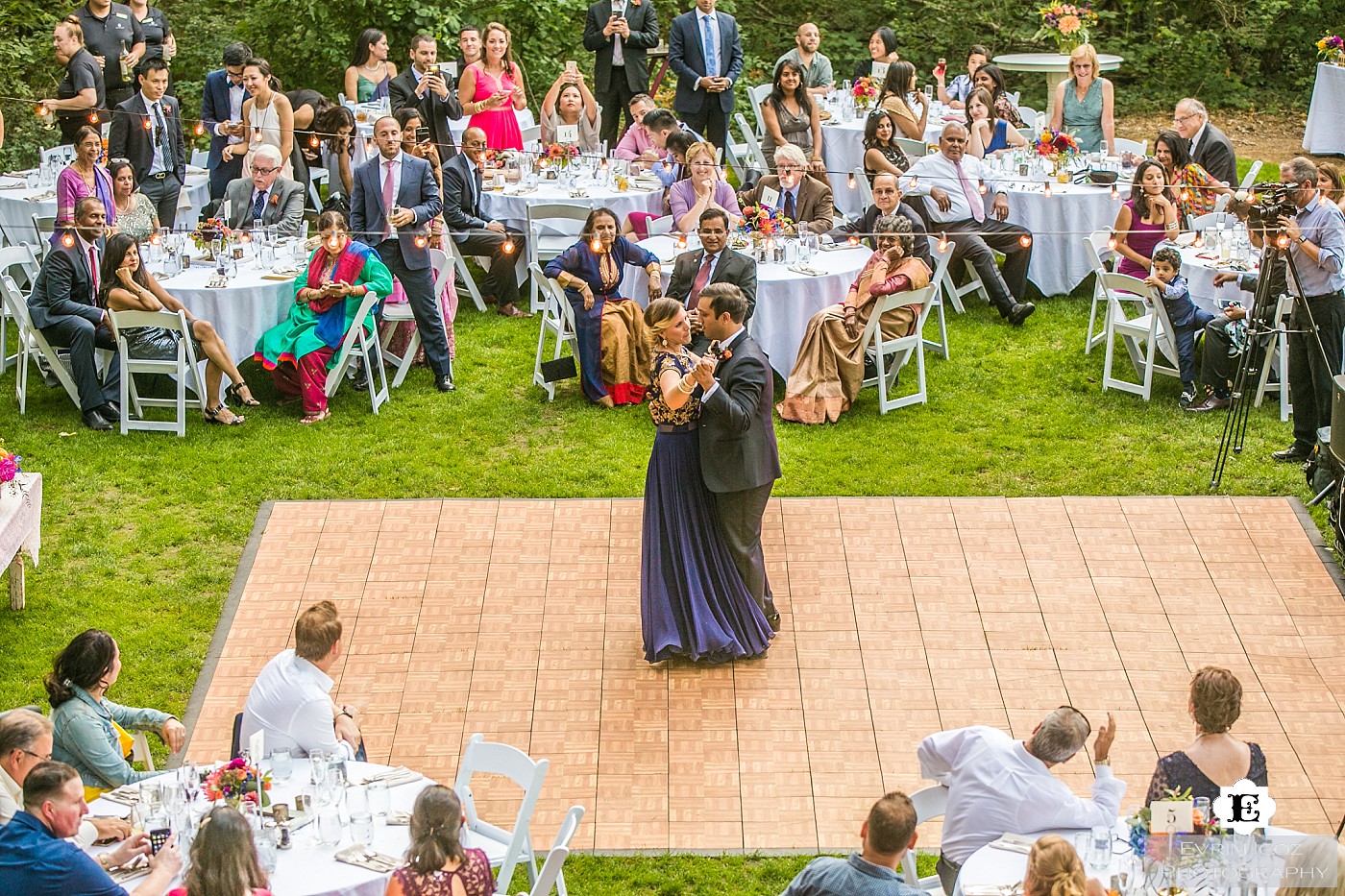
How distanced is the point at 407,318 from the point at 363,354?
440mm

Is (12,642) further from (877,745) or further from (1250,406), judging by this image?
(1250,406)

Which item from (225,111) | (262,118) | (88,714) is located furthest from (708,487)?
(225,111)

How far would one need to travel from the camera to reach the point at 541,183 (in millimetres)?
11422

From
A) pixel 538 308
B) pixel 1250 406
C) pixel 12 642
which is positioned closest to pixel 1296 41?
pixel 1250 406

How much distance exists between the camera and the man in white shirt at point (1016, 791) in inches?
191

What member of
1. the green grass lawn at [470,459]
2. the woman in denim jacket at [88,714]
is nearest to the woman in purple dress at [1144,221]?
the green grass lawn at [470,459]

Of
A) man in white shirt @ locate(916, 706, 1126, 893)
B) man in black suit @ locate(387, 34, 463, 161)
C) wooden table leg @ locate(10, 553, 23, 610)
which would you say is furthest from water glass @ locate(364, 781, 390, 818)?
man in black suit @ locate(387, 34, 463, 161)

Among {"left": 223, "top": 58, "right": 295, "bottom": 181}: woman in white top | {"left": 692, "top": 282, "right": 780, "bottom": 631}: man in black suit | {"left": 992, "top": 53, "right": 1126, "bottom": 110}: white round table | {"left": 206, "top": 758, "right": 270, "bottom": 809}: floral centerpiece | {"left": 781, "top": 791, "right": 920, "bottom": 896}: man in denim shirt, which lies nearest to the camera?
{"left": 781, "top": 791, "right": 920, "bottom": 896}: man in denim shirt

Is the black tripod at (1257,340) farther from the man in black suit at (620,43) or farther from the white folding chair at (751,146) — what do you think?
the man in black suit at (620,43)

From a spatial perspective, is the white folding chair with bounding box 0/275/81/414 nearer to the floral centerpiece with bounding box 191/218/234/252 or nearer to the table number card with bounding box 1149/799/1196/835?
the floral centerpiece with bounding box 191/218/234/252

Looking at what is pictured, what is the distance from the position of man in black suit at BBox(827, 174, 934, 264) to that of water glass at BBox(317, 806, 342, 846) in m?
5.49

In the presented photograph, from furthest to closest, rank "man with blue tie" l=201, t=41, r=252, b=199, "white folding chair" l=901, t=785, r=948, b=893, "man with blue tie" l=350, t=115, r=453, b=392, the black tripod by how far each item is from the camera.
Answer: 1. "man with blue tie" l=201, t=41, r=252, b=199
2. "man with blue tie" l=350, t=115, r=453, b=392
3. the black tripod
4. "white folding chair" l=901, t=785, r=948, b=893

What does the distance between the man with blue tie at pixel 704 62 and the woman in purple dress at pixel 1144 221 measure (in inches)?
148

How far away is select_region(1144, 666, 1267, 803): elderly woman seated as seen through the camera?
4.98 m
